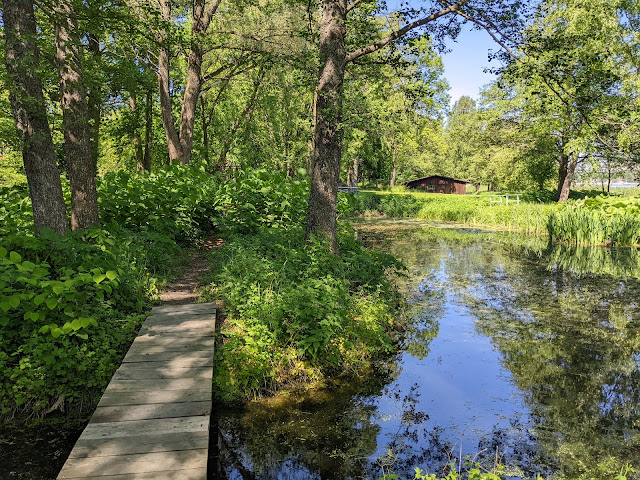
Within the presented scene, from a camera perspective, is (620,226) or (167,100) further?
(620,226)

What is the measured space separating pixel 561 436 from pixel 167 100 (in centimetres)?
1441

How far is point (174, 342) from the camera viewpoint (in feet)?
17.3

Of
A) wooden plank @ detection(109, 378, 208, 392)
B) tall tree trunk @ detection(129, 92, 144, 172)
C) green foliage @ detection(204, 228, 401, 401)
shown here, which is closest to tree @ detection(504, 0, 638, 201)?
green foliage @ detection(204, 228, 401, 401)

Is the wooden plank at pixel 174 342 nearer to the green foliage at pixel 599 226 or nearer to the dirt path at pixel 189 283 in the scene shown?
the dirt path at pixel 189 283

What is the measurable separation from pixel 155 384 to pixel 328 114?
16.1 feet

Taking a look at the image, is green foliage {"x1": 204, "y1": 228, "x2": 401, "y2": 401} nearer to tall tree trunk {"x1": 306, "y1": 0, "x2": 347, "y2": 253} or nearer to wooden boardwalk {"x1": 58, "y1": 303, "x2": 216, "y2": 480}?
wooden boardwalk {"x1": 58, "y1": 303, "x2": 216, "y2": 480}

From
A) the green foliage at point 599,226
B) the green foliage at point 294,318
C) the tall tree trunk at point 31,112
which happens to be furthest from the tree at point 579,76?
the tall tree trunk at point 31,112

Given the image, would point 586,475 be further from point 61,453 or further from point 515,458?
point 61,453

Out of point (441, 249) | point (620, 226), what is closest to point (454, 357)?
point (441, 249)

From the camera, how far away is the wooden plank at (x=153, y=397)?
4.00m

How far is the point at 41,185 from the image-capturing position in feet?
20.1

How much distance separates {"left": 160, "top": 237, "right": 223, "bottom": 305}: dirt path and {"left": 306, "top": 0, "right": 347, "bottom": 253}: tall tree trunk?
2.20 metres

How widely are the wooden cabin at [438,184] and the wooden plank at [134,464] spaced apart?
58.3 meters

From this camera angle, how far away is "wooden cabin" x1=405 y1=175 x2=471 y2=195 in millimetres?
59156
